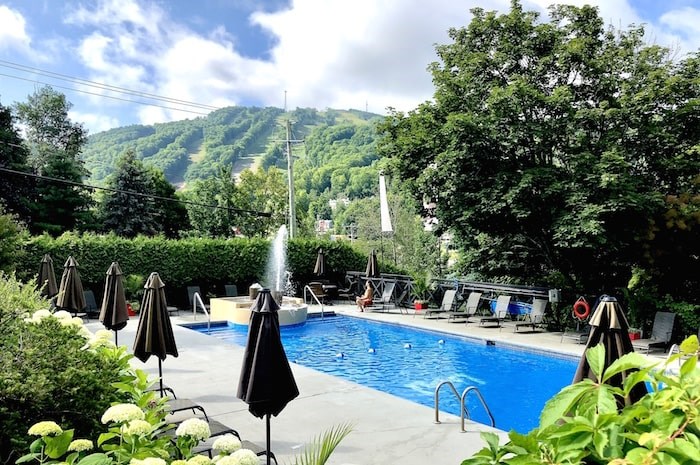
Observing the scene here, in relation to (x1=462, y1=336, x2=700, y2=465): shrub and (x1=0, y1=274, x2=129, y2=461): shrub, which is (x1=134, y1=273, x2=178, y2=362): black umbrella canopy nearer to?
(x1=0, y1=274, x2=129, y2=461): shrub

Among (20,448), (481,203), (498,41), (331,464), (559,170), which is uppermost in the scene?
(498,41)

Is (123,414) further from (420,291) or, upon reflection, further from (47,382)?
(420,291)

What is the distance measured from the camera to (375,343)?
1425 cm

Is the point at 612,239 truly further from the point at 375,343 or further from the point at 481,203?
the point at 375,343

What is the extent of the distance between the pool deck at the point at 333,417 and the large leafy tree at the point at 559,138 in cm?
385

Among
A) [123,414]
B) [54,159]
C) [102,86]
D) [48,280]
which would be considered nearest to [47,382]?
[123,414]

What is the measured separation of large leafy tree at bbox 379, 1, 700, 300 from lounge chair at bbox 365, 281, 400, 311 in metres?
3.60

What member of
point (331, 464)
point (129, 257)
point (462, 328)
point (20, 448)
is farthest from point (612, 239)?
point (129, 257)

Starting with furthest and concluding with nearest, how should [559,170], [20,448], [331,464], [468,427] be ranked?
1. [559,170]
2. [468,427]
3. [331,464]
4. [20,448]

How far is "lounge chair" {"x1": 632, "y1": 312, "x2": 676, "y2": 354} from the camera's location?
1140 centimetres

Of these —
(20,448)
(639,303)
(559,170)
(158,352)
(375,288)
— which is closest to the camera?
(20,448)

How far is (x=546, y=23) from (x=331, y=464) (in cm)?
1315

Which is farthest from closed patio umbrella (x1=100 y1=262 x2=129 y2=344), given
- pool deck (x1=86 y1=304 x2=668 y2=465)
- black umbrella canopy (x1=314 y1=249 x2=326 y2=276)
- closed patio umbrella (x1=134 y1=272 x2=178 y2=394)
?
black umbrella canopy (x1=314 y1=249 x2=326 y2=276)

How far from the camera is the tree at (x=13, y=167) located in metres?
27.2
